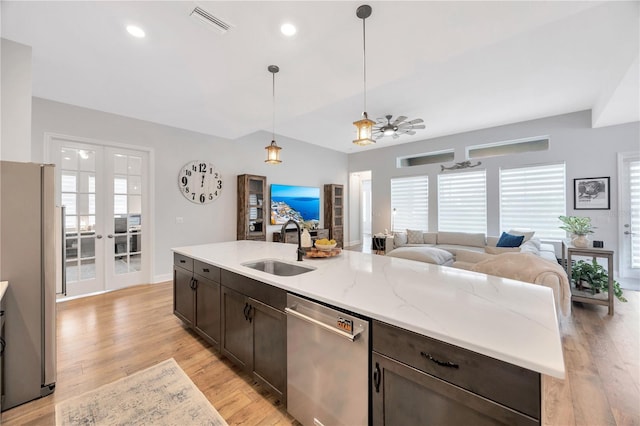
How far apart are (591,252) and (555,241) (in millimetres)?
1950

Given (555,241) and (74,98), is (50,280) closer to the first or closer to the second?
(74,98)

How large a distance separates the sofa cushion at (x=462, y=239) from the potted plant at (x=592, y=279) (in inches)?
65.8

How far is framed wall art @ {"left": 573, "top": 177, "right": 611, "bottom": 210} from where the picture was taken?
435cm

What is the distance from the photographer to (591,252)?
3197 mm

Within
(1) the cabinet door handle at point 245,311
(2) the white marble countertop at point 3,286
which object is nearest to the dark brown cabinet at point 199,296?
(1) the cabinet door handle at point 245,311

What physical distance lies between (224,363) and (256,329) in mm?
706

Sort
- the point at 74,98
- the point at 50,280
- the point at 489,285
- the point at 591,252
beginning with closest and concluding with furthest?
the point at 489,285
the point at 50,280
the point at 591,252
the point at 74,98

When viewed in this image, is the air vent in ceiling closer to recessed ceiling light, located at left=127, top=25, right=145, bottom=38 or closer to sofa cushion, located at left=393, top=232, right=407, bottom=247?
recessed ceiling light, located at left=127, top=25, right=145, bottom=38

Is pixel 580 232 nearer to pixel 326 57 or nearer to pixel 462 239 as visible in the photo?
Answer: pixel 462 239

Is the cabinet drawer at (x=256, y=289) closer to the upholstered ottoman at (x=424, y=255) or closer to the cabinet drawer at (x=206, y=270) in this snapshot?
the cabinet drawer at (x=206, y=270)

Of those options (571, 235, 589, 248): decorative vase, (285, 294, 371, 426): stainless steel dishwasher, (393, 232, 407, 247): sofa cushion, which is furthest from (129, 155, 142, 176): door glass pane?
(571, 235, 589, 248): decorative vase

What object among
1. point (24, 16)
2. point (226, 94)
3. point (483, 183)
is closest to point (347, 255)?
point (226, 94)

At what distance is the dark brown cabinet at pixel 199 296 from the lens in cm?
214

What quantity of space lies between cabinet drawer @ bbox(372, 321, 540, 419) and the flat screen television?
466 centimetres
